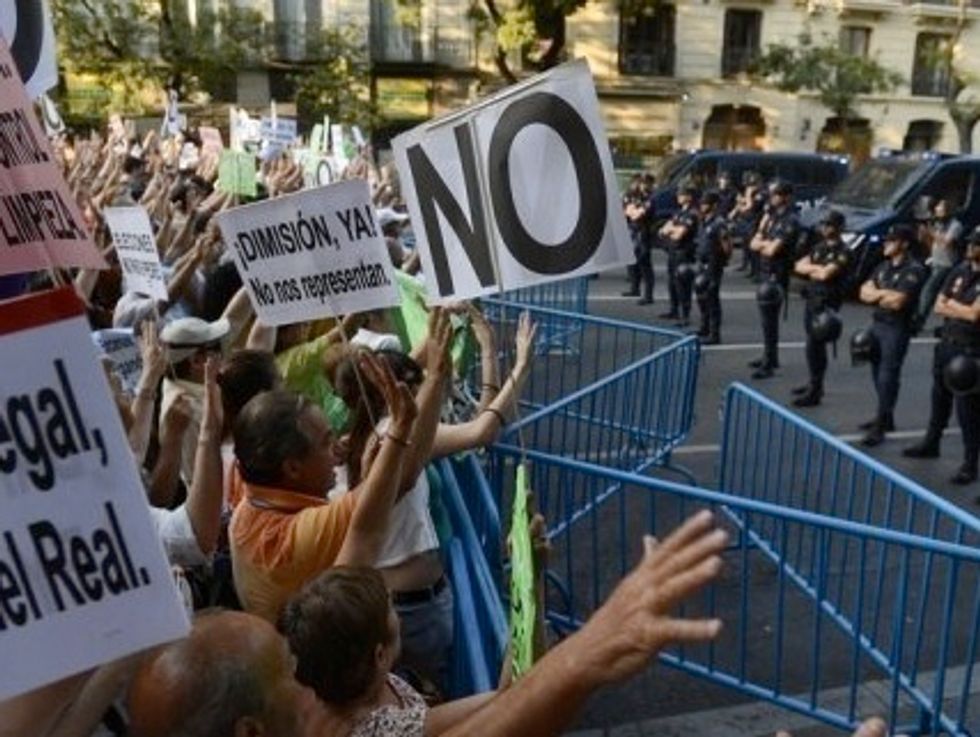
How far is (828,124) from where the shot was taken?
3544 centimetres

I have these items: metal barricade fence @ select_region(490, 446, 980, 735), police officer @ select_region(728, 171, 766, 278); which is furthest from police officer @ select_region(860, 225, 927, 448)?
police officer @ select_region(728, 171, 766, 278)

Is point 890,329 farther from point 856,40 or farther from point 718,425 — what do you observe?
point 856,40

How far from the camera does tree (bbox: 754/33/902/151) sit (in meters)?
31.6

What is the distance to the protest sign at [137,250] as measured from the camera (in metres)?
4.49

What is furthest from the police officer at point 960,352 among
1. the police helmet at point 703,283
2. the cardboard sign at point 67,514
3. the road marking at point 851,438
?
the cardboard sign at point 67,514

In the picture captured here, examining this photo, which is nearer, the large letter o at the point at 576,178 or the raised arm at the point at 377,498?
the raised arm at the point at 377,498

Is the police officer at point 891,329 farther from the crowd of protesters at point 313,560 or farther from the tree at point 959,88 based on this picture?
the tree at point 959,88

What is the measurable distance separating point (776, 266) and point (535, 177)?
325 inches

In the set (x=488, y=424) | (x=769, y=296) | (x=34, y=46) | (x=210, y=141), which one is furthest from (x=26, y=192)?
(x=210, y=141)

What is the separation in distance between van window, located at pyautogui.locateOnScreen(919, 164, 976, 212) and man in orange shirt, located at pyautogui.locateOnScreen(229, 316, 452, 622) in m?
12.9

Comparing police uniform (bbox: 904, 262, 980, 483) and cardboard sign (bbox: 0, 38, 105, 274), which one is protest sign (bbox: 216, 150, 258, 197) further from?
cardboard sign (bbox: 0, 38, 105, 274)

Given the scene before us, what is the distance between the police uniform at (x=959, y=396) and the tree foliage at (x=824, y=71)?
26657mm

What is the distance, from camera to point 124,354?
3.77 metres

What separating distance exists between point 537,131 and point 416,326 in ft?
8.67
